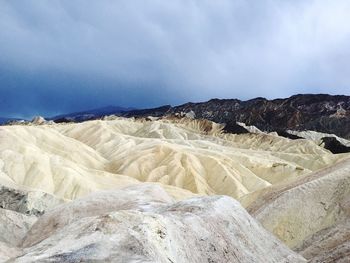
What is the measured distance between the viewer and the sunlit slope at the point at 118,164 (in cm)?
5428

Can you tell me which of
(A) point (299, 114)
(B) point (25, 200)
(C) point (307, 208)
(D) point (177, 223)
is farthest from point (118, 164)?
(A) point (299, 114)

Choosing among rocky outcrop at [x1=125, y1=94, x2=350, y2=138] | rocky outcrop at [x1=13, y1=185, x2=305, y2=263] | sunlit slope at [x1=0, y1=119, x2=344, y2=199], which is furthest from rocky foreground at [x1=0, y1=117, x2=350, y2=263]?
rocky outcrop at [x1=125, y1=94, x2=350, y2=138]

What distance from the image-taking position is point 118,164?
76062mm

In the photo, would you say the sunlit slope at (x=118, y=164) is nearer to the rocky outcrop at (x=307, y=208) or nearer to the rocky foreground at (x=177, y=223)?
the rocky foreground at (x=177, y=223)

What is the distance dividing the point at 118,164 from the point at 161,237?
6706 cm

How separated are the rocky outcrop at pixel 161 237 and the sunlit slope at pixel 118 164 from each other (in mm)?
29220

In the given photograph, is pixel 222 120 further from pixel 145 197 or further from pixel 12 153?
pixel 145 197

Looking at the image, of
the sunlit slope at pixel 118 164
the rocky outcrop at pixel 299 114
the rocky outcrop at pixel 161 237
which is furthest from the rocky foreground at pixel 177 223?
the rocky outcrop at pixel 299 114

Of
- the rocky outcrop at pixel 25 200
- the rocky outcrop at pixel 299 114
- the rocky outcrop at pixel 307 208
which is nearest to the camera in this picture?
the rocky outcrop at pixel 307 208

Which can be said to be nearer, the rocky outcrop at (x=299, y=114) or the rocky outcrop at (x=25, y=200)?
the rocky outcrop at (x=25, y=200)

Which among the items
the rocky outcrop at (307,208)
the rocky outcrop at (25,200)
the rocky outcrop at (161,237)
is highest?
the rocky outcrop at (161,237)

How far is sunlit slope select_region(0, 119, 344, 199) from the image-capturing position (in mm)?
54281

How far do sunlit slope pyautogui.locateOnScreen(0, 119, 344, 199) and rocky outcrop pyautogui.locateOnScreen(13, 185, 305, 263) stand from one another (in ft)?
95.9

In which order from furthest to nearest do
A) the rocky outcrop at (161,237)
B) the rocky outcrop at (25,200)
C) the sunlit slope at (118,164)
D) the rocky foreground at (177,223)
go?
the sunlit slope at (118,164) → the rocky outcrop at (25,200) → the rocky foreground at (177,223) → the rocky outcrop at (161,237)
